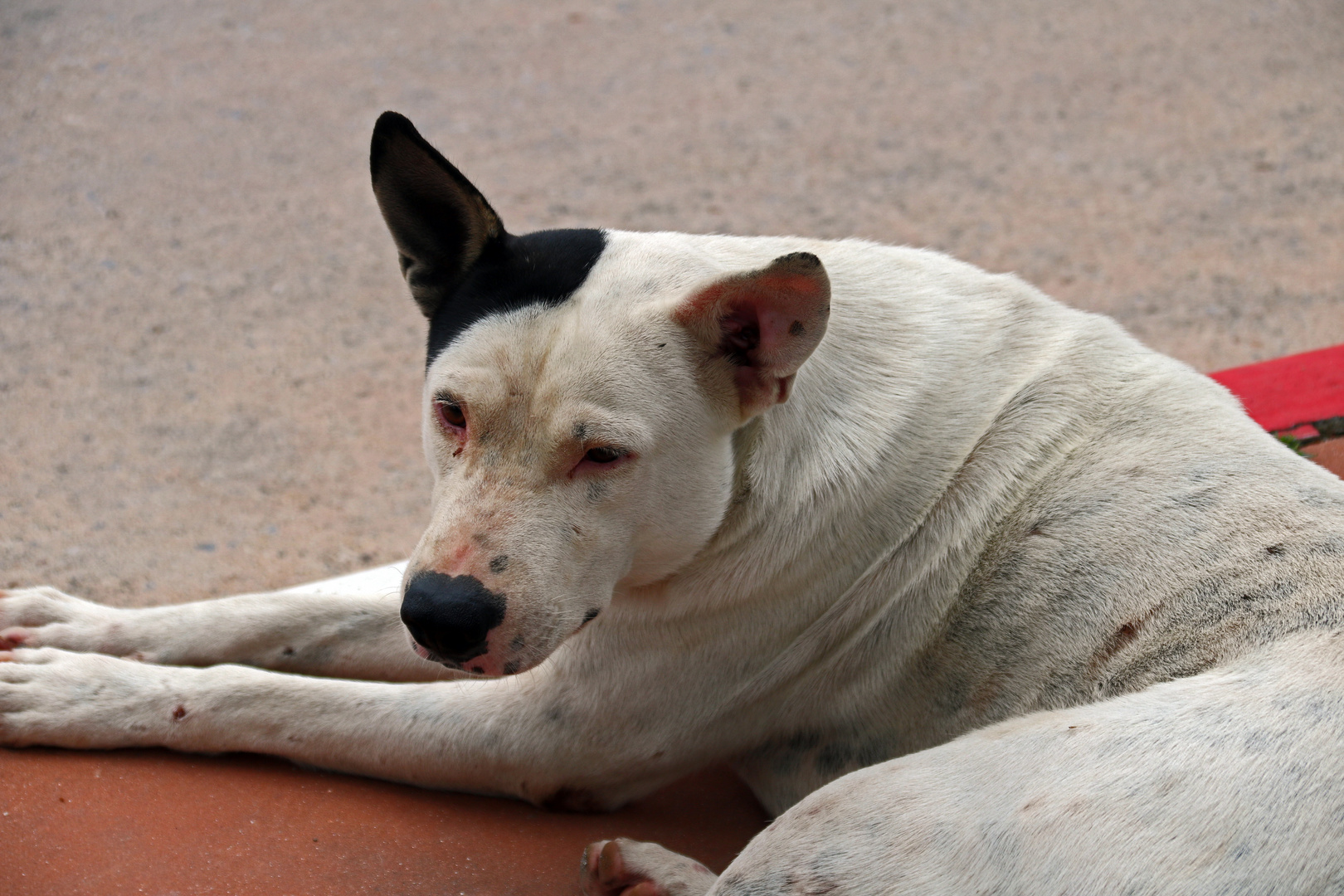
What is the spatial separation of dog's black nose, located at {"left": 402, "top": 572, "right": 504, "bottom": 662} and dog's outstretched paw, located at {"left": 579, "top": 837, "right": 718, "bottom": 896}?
26.4 inches

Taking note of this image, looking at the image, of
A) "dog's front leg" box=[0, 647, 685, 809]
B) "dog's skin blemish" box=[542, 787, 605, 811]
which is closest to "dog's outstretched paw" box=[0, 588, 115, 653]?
"dog's front leg" box=[0, 647, 685, 809]

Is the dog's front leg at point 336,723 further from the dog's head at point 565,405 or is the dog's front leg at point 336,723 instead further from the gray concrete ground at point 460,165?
the gray concrete ground at point 460,165

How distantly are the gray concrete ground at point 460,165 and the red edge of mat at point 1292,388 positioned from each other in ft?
3.84

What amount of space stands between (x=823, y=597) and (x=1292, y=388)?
2648mm

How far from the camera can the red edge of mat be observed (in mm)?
4543

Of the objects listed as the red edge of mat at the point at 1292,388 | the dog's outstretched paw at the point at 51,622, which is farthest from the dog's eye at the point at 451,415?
the red edge of mat at the point at 1292,388

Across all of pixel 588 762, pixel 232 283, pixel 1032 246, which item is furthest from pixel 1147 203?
pixel 588 762

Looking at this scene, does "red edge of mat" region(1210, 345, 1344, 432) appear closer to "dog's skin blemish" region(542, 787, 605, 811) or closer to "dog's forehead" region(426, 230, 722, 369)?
"dog's forehead" region(426, 230, 722, 369)

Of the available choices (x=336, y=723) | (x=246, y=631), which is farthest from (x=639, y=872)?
(x=246, y=631)

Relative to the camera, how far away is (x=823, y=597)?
10.1 feet

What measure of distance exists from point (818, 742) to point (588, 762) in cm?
57

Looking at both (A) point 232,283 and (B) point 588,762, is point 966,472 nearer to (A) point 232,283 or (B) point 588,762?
(B) point 588,762

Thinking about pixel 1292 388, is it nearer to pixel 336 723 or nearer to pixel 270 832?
pixel 336 723

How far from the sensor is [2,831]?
2900 mm
